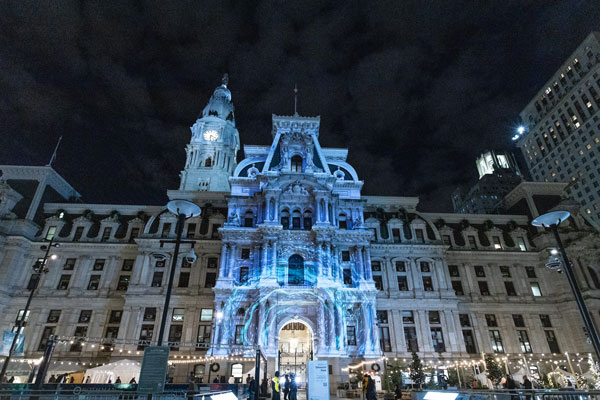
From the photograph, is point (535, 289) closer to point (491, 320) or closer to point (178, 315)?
point (491, 320)

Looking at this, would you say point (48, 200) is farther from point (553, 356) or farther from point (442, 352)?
point (553, 356)

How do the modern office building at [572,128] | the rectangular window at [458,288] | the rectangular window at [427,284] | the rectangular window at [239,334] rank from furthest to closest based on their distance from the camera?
the modern office building at [572,128] → the rectangular window at [458,288] → the rectangular window at [427,284] → the rectangular window at [239,334]

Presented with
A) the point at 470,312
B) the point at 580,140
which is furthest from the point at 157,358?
the point at 580,140

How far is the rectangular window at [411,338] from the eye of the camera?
3903cm

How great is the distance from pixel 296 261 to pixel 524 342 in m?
29.1

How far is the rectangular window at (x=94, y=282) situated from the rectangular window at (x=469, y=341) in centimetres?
4507

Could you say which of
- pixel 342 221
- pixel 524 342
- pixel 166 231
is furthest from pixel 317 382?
pixel 524 342

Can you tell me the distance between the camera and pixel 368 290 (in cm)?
3791

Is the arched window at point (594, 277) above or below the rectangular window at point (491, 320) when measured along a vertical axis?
above

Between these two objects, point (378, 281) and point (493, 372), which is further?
point (378, 281)

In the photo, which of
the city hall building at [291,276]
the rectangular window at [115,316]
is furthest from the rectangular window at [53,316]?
the rectangular window at [115,316]

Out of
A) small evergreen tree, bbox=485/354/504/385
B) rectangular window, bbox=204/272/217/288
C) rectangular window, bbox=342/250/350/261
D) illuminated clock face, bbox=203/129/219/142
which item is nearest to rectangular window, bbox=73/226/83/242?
rectangular window, bbox=204/272/217/288

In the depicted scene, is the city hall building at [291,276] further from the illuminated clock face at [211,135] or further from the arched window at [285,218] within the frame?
the illuminated clock face at [211,135]

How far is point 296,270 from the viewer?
127 feet
